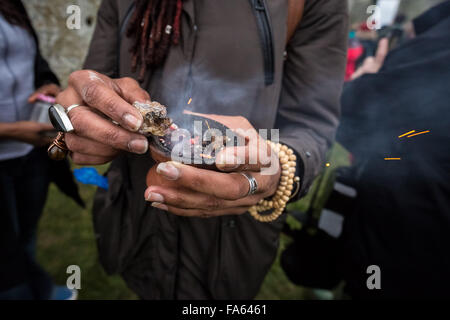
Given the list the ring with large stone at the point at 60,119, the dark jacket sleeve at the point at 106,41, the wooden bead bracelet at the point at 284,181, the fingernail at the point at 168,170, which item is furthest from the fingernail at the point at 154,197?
the dark jacket sleeve at the point at 106,41

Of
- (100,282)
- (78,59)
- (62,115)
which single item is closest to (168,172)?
(62,115)

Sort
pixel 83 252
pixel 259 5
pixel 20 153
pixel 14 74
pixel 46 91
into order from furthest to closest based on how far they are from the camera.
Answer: pixel 83 252, pixel 20 153, pixel 46 91, pixel 14 74, pixel 259 5

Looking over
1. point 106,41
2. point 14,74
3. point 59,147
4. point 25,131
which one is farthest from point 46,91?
point 59,147

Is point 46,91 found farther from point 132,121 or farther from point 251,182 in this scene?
point 251,182

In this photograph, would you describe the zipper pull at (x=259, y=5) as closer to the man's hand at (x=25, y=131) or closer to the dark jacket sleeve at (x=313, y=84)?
the dark jacket sleeve at (x=313, y=84)

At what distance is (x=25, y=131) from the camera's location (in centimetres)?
131

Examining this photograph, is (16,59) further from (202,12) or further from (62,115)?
(202,12)

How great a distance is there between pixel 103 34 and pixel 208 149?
2.78 ft

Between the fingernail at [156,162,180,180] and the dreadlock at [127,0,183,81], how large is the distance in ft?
1.63

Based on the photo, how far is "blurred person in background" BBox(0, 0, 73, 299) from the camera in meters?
1.19

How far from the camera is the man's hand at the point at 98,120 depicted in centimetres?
71

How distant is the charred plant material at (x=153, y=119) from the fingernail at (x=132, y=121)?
0.11 feet

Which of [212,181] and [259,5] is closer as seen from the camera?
[212,181]

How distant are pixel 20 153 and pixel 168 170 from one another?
1.46 metres
